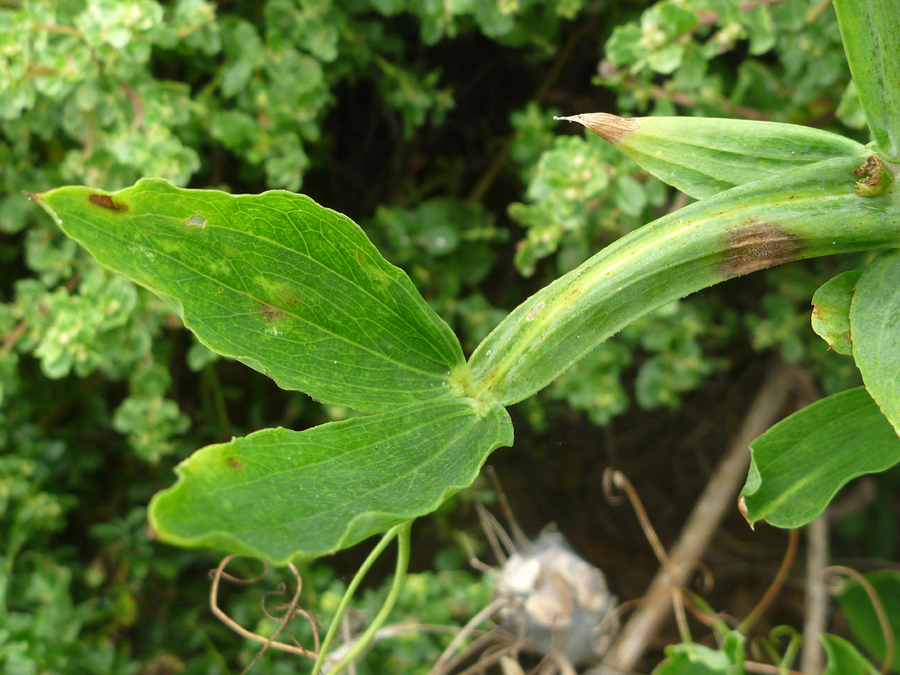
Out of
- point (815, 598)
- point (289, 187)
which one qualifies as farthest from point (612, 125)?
point (815, 598)

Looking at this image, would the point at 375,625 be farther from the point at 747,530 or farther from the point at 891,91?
the point at 747,530

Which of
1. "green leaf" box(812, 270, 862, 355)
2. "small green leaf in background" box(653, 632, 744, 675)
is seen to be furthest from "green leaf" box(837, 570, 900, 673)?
"green leaf" box(812, 270, 862, 355)

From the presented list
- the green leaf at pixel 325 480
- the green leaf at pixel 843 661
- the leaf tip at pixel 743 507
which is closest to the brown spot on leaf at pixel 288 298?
the green leaf at pixel 325 480

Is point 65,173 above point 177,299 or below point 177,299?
below

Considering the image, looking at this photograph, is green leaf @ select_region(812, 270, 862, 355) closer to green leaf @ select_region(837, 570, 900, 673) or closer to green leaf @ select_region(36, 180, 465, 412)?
green leaf @ select_region(36, 180, 465, 412)

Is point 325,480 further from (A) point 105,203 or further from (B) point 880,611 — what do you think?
(B) point 880,611

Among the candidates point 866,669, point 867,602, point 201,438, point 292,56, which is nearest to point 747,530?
point 867,602

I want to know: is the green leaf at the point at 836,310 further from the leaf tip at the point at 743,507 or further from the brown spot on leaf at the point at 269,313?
the brown spot on leaf at the point at 269,313
